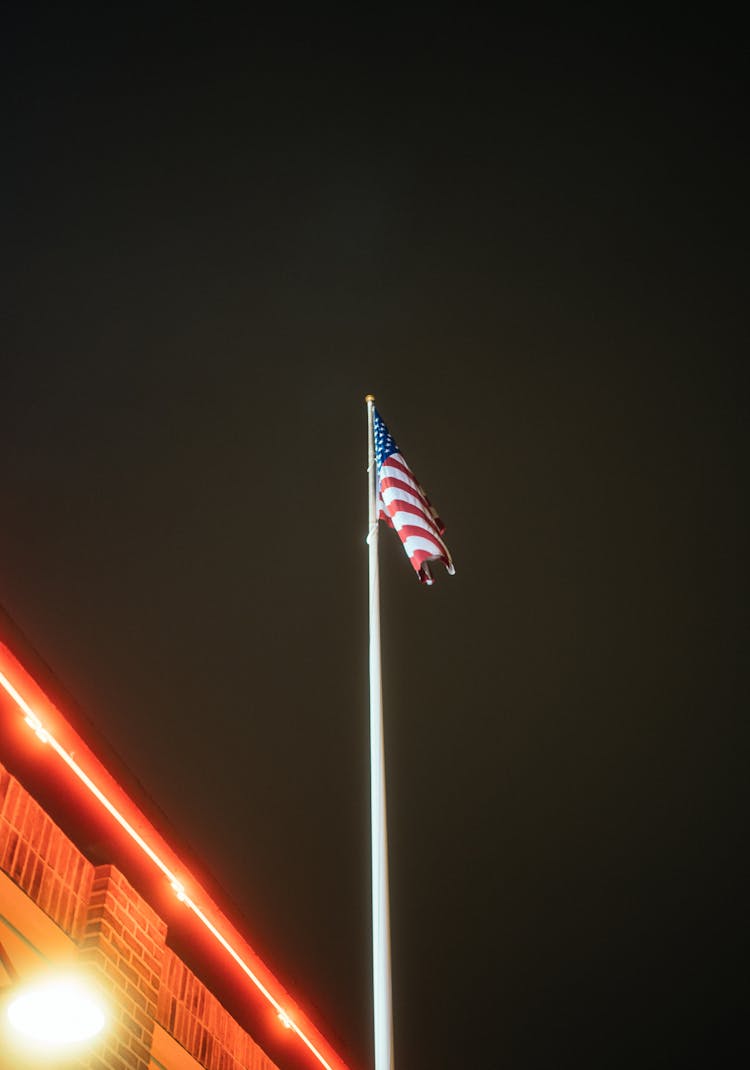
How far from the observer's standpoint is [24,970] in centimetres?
505

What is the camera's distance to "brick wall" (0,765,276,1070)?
530cm

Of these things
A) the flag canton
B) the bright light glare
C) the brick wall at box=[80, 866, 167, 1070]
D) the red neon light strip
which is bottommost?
the bright light glare

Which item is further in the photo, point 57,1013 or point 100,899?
point 100,899

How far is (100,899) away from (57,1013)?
76 centimetres

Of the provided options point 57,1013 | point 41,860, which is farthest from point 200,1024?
point 41,860

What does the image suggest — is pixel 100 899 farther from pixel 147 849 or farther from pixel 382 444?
pixel 382 444

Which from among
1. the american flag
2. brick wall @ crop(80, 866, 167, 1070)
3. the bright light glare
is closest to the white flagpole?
the american flag

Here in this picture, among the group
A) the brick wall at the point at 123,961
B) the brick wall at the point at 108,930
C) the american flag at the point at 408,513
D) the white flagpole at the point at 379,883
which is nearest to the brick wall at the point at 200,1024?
the brick wall at the point at 108,930

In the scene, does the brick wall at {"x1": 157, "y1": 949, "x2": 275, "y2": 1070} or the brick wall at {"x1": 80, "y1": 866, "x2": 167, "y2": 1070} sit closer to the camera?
the brick wall at {"x1": 80, "y1": 866, "x2": 167, "y2": 1070}

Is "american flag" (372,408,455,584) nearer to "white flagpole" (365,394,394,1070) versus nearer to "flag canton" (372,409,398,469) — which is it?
"flag canton" (372,409,398,469)

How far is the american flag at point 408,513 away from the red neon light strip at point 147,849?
13.1 feet

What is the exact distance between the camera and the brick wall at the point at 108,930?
17.4 feet

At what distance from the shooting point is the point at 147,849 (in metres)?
6.11

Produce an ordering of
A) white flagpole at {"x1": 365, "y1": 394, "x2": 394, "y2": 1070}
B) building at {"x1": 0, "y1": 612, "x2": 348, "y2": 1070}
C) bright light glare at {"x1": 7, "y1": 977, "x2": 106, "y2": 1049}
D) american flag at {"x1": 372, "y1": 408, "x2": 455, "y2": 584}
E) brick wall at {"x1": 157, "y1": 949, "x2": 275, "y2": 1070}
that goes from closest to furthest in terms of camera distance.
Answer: bright light glare at {"x1": 7, "y1": 977, "x2": 106, "y2": 1049} < building at {"x1": 0, "y1": 612, "x2": 348, "y2": 1070} < white flagpole at {"x1": 365, "y1": 394, "x2": 394, "y2": 1070} < brick wall at {"x1": 157, "y1": 949, "x2": 275, "y2": 1070} < american flag at {"x1": 372, "y1": 408, "x2": 455, "y2": 584}
